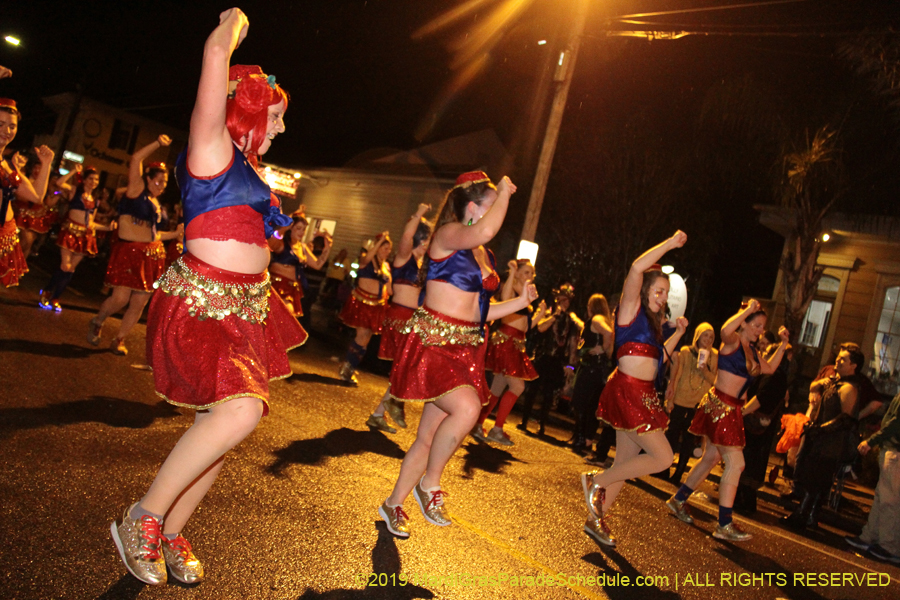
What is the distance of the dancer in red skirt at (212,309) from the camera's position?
2.40 m

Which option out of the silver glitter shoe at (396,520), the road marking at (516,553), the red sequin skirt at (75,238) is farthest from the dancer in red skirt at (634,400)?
the red sequin skirt at (75,238)

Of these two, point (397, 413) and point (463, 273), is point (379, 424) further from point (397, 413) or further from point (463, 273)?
point (463, 273)

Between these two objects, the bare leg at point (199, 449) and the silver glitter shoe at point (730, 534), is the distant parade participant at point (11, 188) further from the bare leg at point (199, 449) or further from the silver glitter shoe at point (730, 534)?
the silver glitter shoe at point (730, 534)

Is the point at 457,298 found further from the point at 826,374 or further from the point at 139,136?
the point at 139,136

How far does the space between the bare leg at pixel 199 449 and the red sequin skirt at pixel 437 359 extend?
130 cm

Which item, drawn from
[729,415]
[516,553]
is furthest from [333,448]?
[729,415]

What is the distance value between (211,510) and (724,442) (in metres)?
4.26

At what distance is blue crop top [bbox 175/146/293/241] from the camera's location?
2.49 metres

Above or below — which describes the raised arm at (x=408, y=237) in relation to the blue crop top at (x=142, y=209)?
above

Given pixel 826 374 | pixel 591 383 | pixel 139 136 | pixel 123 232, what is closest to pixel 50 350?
pixel 123 232

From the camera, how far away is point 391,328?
6.60 m

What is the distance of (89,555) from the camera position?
2633mm

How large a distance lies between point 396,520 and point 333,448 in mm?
1756

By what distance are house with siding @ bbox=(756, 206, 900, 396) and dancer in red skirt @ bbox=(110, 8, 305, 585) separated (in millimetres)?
14850
